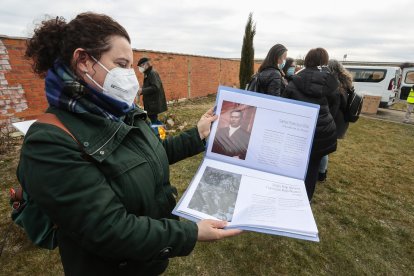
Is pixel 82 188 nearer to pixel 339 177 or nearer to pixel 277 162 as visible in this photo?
pixel 277 162

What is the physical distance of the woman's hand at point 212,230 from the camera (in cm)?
96

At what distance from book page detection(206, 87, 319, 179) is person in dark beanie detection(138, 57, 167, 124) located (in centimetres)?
393

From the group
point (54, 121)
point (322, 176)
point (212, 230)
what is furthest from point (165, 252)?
point (322, 176)

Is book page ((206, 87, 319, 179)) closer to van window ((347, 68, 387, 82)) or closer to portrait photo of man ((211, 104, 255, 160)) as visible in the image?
portrait photo of man ((211, 104, 255, 160))

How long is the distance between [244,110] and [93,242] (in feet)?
3.22

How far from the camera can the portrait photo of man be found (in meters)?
1.38

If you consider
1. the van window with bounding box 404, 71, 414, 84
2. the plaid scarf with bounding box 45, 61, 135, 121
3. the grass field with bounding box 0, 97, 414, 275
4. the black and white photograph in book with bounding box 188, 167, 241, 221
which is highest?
the van window with bounding box 404, 71, 414, 84

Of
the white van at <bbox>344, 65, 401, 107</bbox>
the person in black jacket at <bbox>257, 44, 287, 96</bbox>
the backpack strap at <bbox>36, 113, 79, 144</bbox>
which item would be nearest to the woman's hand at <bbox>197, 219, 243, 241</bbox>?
the backpack strap at <bbox>36, 113, 79, 144</bbox>

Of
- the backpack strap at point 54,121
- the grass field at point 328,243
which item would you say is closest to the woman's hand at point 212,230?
the backpack strap at point 54,121

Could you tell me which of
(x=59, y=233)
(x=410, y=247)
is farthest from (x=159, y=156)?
(x=410, y=247)

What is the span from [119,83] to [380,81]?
1348cm

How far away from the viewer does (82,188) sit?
2.47 ft

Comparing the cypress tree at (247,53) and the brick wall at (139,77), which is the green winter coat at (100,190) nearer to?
the brick wall at (139,77)

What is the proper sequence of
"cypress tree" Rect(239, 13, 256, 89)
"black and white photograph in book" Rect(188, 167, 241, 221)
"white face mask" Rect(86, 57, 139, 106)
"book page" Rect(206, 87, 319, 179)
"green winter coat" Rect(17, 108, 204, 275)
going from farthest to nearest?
"cypress tree" Rect(239, 13, 256, 89) < "book page" Rect(206, 87, 319, 179) < "black and white photograph in book" Rect(188, 167, 241, 221) < "white face mask" Rect(86, 57, 139, 106) < "green winter coat" Rect(17, 108, 204, 275)
